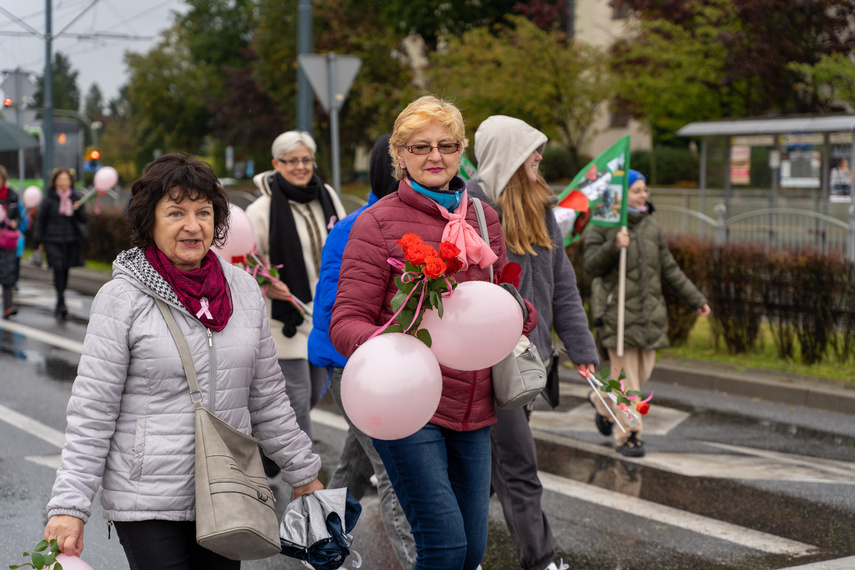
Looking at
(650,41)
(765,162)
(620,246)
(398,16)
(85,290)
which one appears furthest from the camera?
(398,16)

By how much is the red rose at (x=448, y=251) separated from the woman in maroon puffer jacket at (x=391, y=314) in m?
0.24

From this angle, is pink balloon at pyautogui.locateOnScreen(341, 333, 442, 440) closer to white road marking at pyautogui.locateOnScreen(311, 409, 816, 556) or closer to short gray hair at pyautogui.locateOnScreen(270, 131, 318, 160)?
white road marking at pyautogui.locateOnScreen(311, 409, 816, 556)

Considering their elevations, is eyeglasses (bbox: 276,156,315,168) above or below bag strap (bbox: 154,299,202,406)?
above

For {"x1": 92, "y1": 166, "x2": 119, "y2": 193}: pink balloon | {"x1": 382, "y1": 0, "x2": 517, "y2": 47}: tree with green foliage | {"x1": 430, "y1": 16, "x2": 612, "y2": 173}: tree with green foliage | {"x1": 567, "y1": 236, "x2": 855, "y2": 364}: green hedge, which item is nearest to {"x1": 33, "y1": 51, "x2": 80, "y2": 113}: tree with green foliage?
{"x1": 382, "y1": 0, "x2": 517, "y2": 47}: tree with green foliage

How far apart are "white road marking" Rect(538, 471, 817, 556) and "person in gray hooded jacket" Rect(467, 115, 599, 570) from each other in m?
1.17

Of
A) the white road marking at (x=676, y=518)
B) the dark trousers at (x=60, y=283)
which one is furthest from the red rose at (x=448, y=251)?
the dark trousers at (x=60, y=283)

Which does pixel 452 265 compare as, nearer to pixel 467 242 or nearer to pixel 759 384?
pixel 467 242

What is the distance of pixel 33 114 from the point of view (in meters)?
21.8

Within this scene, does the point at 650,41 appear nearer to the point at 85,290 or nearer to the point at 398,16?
the point at 85,290

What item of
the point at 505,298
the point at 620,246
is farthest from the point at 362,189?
the point at 505,298

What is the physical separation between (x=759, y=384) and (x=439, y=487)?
237 inches

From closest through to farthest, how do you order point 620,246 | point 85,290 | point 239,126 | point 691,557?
point 691,557 < point 620,246 < point 85,290 < point 239,126

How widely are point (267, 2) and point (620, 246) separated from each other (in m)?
37.7

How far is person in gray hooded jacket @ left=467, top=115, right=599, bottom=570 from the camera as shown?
13.4 feet
